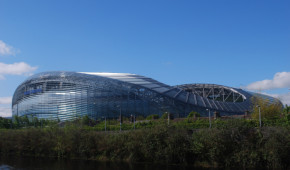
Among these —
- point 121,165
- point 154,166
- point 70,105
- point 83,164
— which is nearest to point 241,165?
point 154,166

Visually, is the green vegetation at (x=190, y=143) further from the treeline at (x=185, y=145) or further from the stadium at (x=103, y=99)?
the stadium at (x=103, y=99)

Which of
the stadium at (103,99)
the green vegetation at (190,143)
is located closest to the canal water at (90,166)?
the green vegetation at (190,143)

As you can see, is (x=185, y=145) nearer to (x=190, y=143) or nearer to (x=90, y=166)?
(x=190, y=143)

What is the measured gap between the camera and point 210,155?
Answer: 33.4 metres

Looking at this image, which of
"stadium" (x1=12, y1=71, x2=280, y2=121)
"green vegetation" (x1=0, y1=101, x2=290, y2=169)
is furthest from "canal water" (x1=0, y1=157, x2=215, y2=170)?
"stadium" (x1=12, y1=71, x2=280, y2=121)

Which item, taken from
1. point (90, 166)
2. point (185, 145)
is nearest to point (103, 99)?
point (90, 166)

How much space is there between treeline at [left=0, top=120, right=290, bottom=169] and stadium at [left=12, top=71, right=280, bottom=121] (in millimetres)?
29970

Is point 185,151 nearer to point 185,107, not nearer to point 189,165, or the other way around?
point 189,165

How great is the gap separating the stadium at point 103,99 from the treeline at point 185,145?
2997cm

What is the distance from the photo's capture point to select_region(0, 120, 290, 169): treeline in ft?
102

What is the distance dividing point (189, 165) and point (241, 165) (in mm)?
6444

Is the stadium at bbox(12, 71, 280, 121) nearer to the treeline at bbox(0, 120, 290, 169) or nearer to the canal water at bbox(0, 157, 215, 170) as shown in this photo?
the treeline at bbox(0, 120, 290, 169)

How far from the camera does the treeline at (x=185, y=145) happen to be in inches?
1223

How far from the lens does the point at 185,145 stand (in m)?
35.0
